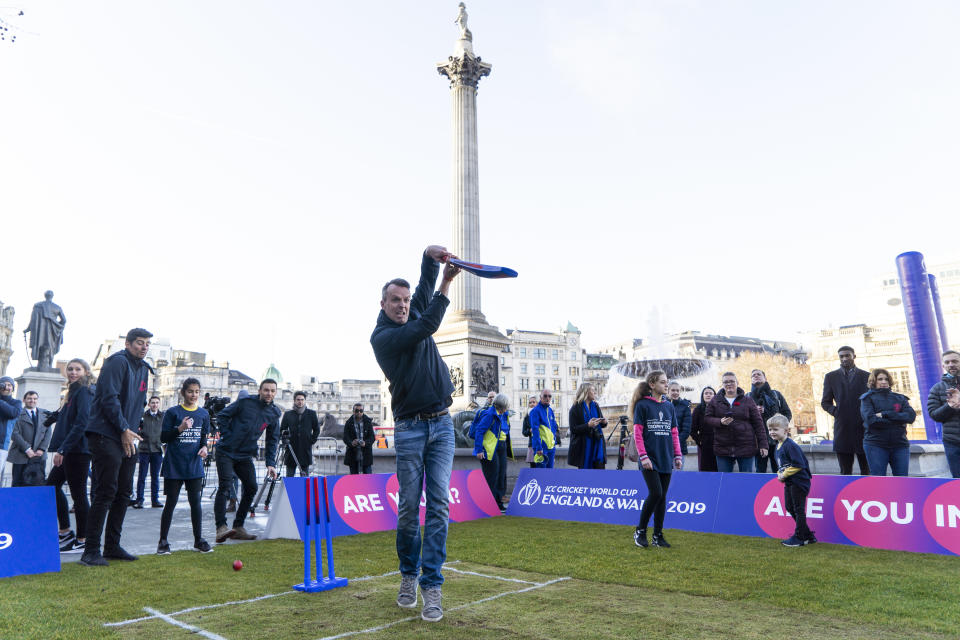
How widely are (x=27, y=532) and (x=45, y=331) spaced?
16.2 meters

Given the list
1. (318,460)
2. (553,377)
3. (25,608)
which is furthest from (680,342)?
(25,608)

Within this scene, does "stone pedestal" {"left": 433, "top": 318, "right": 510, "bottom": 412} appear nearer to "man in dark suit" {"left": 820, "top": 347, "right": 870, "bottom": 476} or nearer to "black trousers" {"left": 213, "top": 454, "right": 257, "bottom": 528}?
"man in dark suit" {"left": 820, "top": 347, "right": 870, "bottom": 476}

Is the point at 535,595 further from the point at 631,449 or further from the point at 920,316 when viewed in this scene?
the point at 920,316

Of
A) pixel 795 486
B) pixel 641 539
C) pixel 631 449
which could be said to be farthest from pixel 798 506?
pixel 631 449

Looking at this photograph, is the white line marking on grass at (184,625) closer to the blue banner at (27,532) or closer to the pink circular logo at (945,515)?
the blue banner at (27,532)

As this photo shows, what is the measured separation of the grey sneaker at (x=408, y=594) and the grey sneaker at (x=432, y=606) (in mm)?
251

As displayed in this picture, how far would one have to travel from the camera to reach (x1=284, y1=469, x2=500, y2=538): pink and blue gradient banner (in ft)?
28.9

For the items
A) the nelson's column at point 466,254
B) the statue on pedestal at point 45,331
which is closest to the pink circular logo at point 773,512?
the nelson's column at point 466,254

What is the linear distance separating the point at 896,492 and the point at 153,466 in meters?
12.3

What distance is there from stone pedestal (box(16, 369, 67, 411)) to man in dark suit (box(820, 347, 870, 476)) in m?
20.2

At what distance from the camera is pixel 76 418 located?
8.23 m

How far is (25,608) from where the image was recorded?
5086 millimetres

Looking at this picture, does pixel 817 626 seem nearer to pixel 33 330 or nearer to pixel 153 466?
pixel 153 466

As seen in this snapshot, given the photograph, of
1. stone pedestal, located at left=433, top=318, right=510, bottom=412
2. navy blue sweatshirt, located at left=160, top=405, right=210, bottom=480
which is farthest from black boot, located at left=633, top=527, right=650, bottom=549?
stone pedestal, located at left=433, top=318, right=510, bottom=412
